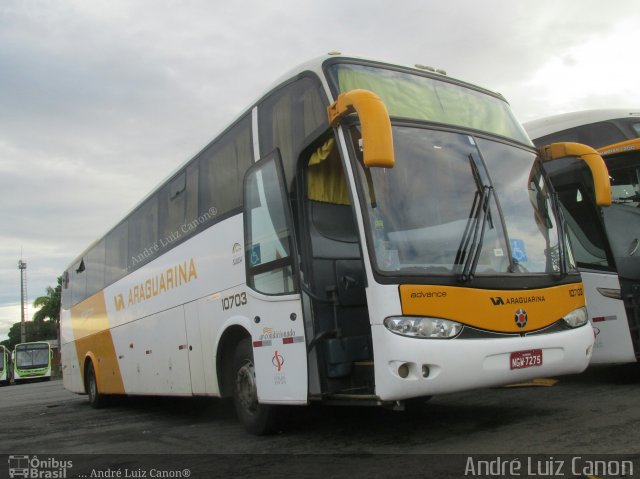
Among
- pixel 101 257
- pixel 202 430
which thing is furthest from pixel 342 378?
pixel 101 257

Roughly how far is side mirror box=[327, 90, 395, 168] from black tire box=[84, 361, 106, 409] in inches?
403

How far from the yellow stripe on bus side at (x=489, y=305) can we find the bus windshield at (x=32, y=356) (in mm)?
42304

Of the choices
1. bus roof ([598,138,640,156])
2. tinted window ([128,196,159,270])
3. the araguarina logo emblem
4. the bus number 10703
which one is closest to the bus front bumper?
the araguarina logo emblem

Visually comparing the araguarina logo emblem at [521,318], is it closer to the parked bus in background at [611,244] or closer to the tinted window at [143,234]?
Answer: the parked bus in background at [611,244]

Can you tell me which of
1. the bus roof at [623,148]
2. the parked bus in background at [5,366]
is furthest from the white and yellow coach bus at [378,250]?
the parked bus in background at [5,366]

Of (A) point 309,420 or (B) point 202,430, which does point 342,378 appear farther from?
(B) point 202,430

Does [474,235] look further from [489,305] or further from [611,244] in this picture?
[611,244]

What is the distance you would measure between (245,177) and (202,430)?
10.9 feet

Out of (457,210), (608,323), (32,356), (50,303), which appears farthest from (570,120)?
(50,303)

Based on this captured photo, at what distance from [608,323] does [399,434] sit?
139 inches

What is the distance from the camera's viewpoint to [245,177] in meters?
6.91

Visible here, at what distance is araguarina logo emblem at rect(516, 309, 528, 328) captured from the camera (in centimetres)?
536

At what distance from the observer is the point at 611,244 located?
26.5 ft

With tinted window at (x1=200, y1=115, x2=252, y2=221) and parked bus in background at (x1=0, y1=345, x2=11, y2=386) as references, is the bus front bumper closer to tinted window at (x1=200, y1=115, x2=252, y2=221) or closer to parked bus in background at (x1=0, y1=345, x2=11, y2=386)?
tinted window at (x1=200, y1=115, x2=252, y2=221)
